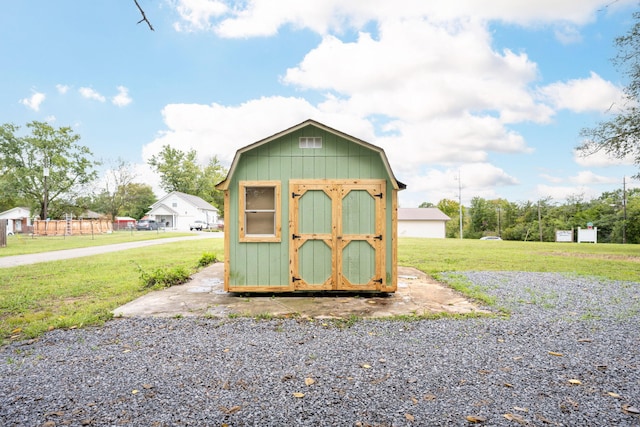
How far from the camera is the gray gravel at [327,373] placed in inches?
101

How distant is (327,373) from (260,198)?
3.83 meters

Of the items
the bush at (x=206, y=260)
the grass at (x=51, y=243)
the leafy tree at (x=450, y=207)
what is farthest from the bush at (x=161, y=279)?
the leafy tree at (x=450, y=207)

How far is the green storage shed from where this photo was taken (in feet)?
20.6

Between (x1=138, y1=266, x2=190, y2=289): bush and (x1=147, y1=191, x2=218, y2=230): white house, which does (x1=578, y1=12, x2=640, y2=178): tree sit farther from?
(x1=147, y1=191, x2=218, y2=230): white house

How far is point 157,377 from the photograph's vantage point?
10.4 ft

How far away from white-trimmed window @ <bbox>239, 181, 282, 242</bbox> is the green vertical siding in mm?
111

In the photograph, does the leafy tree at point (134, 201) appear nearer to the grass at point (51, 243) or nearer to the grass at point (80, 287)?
the grass at point (51, 243)

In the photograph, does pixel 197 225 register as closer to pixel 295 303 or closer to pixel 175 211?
pixel 175 211

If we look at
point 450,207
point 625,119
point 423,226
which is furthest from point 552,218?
point 625,119

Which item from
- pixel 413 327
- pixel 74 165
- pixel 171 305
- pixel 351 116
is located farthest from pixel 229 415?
pixel 74 165

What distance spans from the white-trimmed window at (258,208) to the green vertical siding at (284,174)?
0.11m

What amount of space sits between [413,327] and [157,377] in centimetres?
303

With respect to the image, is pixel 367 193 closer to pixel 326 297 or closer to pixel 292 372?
pixel 326 297

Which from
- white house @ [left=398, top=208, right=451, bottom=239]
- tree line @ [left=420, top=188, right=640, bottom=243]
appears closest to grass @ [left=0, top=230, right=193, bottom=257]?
white house @ [left=398, top=208, right=451, bottom=239]
